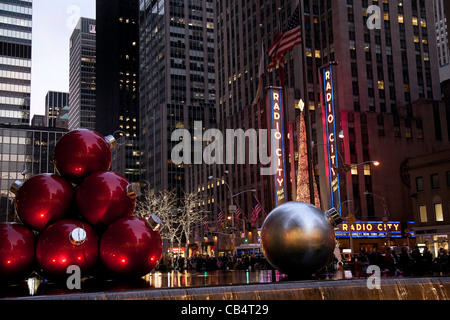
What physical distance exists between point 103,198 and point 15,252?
193 cm

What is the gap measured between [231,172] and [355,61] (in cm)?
3392

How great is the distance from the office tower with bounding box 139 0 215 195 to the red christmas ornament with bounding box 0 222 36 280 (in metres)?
125

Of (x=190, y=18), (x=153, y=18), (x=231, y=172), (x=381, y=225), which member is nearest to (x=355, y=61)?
(x=381, y=225)

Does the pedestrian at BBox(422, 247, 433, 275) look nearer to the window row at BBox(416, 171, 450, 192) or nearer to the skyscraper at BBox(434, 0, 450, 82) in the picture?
the window row at BBox(416, 171, 450, 192)

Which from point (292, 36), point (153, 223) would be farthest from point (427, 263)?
point (292, 36)

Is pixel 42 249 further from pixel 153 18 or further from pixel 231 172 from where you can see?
pixel 153 18

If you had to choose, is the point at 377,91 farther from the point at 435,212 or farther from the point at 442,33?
the point at 442,33

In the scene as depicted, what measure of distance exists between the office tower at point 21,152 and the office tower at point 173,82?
33338 mm

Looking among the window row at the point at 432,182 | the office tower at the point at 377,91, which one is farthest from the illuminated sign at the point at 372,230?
the window row at the point at 432,182

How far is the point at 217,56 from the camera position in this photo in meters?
120

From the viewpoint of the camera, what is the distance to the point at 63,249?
9266 millimetres

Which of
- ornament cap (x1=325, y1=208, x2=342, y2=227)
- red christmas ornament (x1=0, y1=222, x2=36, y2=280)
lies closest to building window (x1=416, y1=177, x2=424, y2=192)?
ornament cap (x1=325, y1=208, x2=342, y2=227)

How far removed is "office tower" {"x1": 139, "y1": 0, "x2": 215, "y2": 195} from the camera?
450ft

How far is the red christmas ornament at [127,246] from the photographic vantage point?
9367 mm
